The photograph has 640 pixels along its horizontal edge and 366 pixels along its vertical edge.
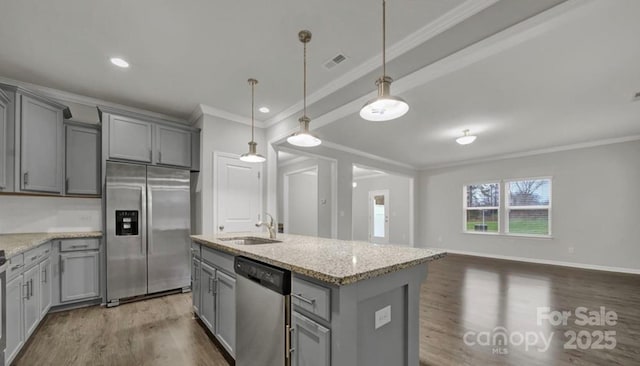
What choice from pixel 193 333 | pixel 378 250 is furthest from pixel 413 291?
pixel 193 333

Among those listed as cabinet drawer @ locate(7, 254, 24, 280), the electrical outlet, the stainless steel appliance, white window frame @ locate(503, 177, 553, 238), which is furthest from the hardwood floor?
white window frame @ locate(503, 177, 553, 238)

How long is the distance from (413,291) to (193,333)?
220 centimetres

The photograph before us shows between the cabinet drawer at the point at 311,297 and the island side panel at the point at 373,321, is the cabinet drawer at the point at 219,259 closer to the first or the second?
the cabinet drawer at the point at 311,297

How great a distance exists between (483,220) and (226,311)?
6938mm

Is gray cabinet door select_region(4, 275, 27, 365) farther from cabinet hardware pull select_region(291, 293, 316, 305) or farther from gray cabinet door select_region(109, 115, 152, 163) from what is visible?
cabinet hardware pull select_region(291, 293, 316, 305)

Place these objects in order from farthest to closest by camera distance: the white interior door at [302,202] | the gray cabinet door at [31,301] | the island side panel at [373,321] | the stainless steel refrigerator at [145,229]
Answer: the white interior door at [302,202]
the stainless steel refrigerator at [145,229]
the gray cabinet door at [31,301]
the island side panel at [373,321]

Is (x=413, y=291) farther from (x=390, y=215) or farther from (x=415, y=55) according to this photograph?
(x=390, y=215)

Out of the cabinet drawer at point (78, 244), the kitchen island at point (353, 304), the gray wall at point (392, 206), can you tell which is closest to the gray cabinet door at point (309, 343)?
the kitchen island at point (353, 304)

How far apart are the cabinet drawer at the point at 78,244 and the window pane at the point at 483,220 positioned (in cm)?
786

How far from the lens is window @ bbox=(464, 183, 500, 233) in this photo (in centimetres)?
669

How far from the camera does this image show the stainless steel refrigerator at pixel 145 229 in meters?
3.22

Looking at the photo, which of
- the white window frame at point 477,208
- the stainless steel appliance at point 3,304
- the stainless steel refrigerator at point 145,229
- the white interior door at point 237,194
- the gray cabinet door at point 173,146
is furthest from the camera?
the white window frame at point 477,208

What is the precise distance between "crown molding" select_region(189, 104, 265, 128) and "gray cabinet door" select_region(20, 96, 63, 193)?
1.52 metres

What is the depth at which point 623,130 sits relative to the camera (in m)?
4.68
